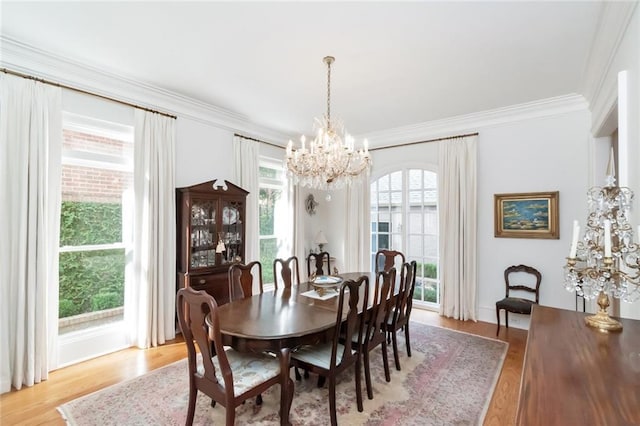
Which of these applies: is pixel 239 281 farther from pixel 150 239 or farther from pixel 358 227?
pixel 358 227

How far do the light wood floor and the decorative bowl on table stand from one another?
159 centimetres

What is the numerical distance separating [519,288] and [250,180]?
406 cm

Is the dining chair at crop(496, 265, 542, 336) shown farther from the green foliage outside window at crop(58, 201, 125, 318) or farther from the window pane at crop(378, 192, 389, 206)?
the green foliage outside window at crop(58, 201, 125, 318)

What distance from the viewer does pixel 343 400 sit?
7.97 ft

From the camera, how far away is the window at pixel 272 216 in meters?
5.12

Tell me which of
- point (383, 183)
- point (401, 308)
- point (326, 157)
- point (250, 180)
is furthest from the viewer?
point (383, 183)

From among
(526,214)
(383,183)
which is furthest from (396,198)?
(526,214)

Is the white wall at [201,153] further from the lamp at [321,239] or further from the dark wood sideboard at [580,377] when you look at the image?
the dark wood sideboard at [580,377]

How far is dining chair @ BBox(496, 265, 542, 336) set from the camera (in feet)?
12.2

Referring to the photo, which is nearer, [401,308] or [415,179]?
[401,308]

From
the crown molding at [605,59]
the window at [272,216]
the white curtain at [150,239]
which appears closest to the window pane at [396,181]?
the window at [272,216]

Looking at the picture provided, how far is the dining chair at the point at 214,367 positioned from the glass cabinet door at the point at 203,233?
1729 mm

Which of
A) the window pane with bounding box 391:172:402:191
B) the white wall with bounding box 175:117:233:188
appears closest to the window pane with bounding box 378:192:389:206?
the window pane with bounding box 391:172:402:191

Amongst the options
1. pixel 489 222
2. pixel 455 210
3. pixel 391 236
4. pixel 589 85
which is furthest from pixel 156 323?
pixel 589 85
